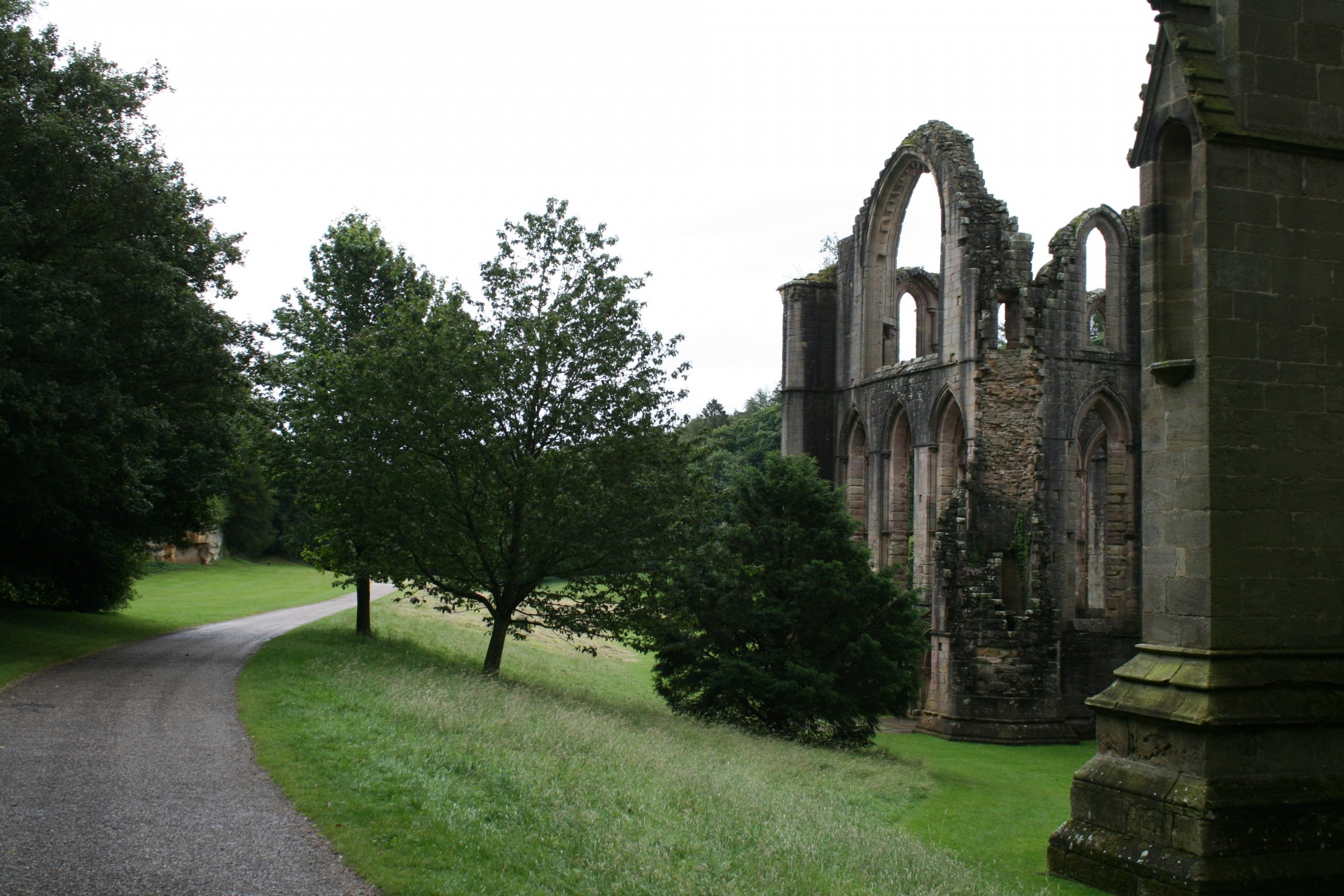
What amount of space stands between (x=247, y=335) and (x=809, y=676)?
11565mm

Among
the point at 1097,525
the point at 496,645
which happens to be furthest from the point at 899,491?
the point at 496,645

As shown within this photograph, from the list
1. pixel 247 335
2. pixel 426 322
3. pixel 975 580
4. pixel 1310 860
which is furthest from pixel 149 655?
pixel 1310 860

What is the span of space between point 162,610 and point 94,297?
18.0 m

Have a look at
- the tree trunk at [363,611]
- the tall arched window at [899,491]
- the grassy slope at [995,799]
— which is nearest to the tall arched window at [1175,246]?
the grassy slope at [995,799]

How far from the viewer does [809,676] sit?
717 inches

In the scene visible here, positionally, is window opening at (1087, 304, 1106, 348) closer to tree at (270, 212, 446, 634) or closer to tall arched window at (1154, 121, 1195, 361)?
tree at (270, 212, 446, 634)

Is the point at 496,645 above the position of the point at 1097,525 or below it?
below

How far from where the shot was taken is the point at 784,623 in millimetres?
18875

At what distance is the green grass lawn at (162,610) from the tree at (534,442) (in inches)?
233

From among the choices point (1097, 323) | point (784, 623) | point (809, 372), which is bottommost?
point (784, 623)

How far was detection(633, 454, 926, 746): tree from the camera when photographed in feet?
Result: 61.2

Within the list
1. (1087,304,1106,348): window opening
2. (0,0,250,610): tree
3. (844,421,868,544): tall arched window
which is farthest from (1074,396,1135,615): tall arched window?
(0,0,250,610): tree

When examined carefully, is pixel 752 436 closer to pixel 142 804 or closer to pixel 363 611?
pixel 363 611

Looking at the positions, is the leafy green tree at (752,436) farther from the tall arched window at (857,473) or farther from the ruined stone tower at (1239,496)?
the ruined stone tower at (1239,496)
